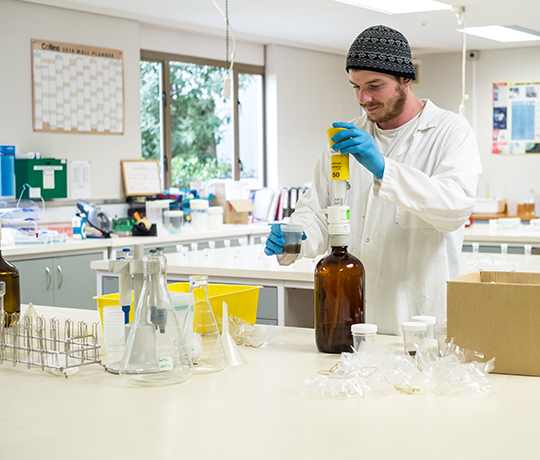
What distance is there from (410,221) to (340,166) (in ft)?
1.65

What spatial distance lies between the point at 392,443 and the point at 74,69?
16.6ft

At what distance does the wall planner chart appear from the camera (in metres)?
5.33

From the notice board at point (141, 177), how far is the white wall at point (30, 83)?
0.20ft

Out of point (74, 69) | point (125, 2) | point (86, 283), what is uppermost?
point (125, 2)

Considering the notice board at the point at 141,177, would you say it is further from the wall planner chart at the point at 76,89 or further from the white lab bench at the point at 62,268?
the white lab bench at the point at 62,268

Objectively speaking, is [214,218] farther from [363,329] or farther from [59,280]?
[363,329]

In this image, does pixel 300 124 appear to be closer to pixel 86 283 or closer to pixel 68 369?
pixel 86 283

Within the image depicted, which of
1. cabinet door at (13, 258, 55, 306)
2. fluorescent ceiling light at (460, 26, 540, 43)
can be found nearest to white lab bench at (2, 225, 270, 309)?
cabinet door at (13, 258, 55, 306)

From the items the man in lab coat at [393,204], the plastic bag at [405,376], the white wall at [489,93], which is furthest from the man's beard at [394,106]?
A: the white wall at [489,93]

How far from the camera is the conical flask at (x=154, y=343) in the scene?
4.63ft

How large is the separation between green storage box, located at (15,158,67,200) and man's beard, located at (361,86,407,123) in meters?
3.55

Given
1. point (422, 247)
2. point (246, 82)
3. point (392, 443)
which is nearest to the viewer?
point (392, 443)

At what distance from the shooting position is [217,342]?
1514 millimetres

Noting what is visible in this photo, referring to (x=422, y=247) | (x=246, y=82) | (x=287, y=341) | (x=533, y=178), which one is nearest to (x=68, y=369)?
(x=287, y=341)
